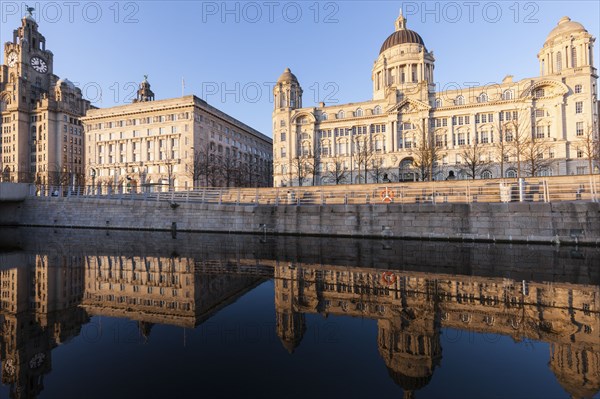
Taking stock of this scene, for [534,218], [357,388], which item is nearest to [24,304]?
[357,388]

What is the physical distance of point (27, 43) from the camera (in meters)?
116

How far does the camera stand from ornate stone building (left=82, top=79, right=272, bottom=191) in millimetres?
72125

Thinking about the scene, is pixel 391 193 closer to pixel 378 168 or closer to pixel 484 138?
pixel 378 168

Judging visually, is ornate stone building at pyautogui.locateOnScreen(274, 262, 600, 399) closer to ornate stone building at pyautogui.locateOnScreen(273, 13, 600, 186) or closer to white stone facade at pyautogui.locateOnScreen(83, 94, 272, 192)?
ornate stone building at pyautogui.locateOnScreen(273, 13, 600, 186)

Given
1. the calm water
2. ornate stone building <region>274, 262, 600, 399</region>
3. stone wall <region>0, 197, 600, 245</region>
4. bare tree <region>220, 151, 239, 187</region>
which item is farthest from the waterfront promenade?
bare tree <region>220, 151, 239, 187</region>

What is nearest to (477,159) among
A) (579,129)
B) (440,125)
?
(440,125)

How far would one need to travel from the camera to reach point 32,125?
4252 inches

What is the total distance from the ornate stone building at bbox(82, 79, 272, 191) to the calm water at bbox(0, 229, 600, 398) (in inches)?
2336

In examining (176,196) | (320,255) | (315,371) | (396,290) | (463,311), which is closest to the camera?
(315,371)

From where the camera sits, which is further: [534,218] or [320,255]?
[534,218]

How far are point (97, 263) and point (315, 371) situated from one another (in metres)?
12.6

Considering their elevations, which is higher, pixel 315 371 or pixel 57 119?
pixel 57 119

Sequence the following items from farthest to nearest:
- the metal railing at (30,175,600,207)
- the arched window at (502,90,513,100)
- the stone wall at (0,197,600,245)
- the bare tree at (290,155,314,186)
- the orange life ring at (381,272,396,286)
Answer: the bare tree at (290,155,314,186)
the arched window at (502,90,513,100)
the metal railing at (30,175,600,207)
the stone wall at (0,197,600,245)
the orange life ring at (381,272,396,286)

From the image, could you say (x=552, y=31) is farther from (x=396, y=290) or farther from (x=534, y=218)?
(x=396, y=290)
